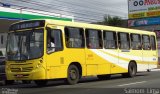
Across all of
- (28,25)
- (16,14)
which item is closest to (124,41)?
(28,25)

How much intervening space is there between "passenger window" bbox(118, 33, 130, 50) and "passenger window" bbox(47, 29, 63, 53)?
5.70 metres

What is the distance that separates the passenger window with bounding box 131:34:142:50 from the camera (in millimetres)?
26156

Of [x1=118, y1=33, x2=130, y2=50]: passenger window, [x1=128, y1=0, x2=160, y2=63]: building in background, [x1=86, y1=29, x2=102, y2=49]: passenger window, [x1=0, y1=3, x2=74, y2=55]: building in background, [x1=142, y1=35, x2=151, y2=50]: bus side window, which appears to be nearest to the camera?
[x1=86, y1=29, x2=102, y2=49]: passenger window

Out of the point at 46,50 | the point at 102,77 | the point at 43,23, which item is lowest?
the point at 102,77

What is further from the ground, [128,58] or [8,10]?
[8,10]

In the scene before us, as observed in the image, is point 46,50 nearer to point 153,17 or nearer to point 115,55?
point 115,55

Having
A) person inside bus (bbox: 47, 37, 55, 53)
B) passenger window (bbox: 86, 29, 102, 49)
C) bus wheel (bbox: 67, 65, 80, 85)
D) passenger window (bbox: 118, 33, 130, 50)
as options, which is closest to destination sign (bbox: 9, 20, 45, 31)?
person inside bus (bbox: 47, 37, 55, 53)

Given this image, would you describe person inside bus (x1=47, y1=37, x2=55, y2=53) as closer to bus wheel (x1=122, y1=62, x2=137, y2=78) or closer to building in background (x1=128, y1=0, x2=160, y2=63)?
bus wheel (x1=122, y1=62, x2=137, y2=78)

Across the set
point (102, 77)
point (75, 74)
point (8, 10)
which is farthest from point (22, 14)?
point (75, 74)

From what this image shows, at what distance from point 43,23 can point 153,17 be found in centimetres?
4233

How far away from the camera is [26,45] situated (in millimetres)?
19531

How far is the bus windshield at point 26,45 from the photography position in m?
19.2

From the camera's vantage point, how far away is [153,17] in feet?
197

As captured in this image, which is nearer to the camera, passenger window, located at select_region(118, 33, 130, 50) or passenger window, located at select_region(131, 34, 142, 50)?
passenger window, located at select_region(118, 33, 130, 50)
